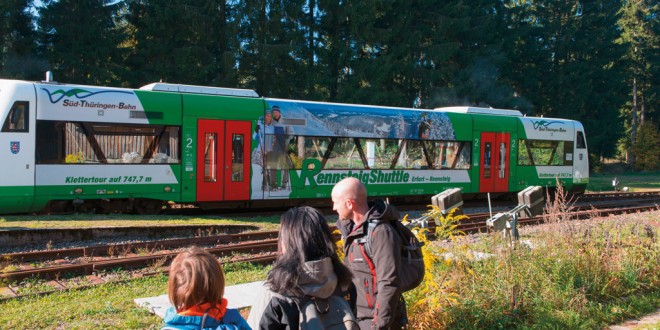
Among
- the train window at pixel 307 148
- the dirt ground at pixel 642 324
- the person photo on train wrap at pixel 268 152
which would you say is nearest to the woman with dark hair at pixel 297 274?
the dirt ground at pixel 642 324

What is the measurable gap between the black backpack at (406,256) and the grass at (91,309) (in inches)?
127

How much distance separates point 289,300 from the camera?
2.88 metres

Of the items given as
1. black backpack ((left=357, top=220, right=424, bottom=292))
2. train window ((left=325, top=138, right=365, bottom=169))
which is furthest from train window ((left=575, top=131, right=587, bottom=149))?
black backpack ((left=357, top=220, right=424, bottom=292))

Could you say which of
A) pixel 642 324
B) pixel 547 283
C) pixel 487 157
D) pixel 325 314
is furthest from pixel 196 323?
pixel 487 157

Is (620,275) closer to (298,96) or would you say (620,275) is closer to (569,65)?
(298,96)

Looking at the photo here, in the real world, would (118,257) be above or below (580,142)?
below

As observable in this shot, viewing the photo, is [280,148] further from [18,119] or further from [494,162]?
[494,162]

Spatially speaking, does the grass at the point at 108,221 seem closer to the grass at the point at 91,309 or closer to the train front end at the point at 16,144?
the train front end at the point at 16,144

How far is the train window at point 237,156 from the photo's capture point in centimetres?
1547

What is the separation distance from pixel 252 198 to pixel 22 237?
6075 millimetres

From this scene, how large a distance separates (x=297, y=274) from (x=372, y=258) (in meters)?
0.87

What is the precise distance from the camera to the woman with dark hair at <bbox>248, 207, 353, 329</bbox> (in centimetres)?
286

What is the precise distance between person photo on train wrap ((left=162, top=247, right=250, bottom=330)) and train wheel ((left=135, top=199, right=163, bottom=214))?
42.9 feet

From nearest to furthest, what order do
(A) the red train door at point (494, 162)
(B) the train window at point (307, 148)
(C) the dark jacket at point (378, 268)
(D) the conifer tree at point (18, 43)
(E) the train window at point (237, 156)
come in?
(C) the dark jacket at point (378, 268), (E) the train window at point (237, 156), (B) the train window at point (307, 148), (A) the red train door at point (494, 162), (D) the conifer tree at point (18, 43)
